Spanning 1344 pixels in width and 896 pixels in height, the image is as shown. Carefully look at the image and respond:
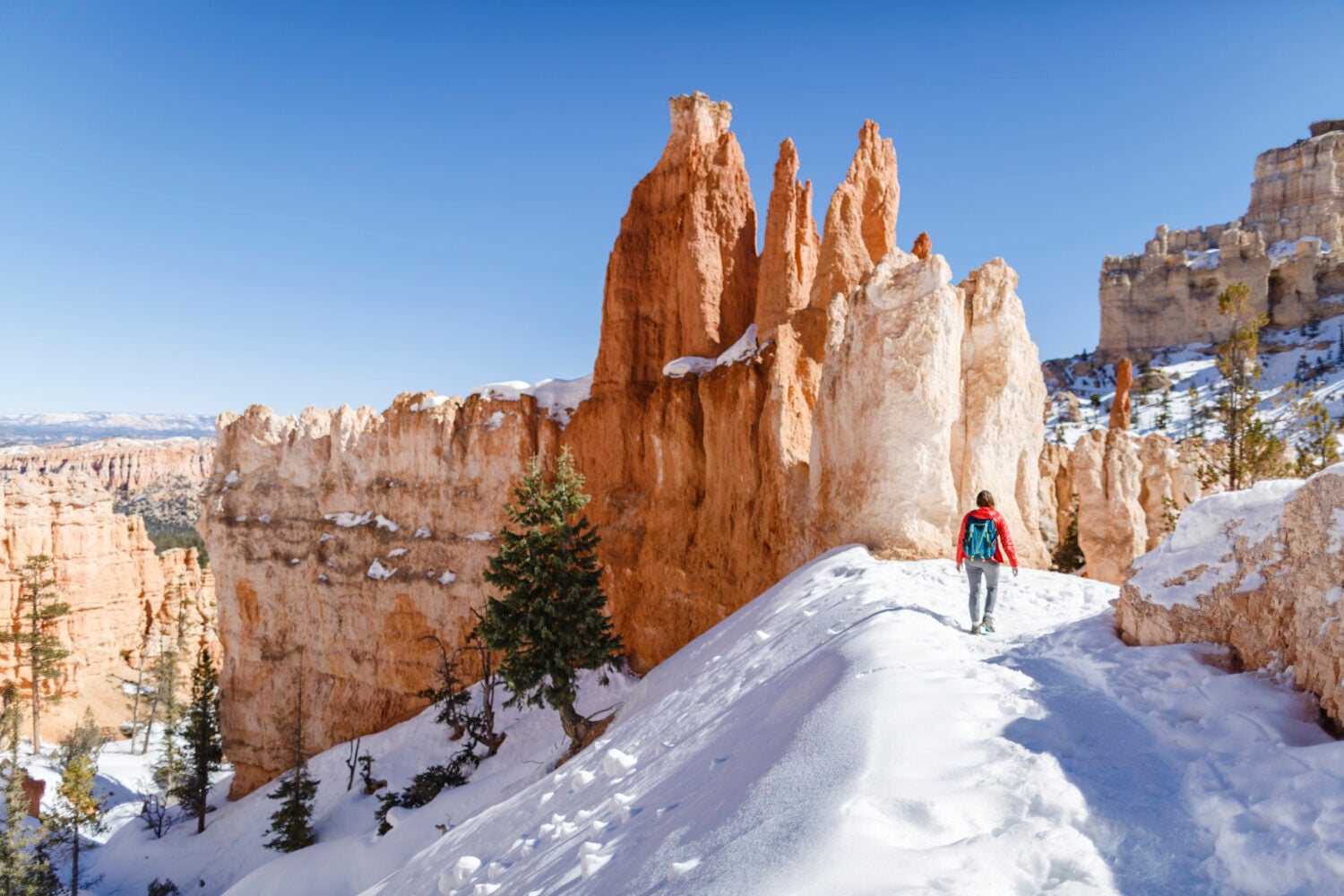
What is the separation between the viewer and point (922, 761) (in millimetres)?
4133

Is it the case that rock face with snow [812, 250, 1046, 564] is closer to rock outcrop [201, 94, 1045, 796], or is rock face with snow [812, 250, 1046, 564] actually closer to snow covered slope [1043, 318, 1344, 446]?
rock outcrop [201, 94, 1045, 796]

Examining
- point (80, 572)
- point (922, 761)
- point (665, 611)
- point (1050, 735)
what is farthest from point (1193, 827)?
point (80, 572)

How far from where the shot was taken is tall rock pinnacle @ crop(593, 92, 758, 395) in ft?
75.5

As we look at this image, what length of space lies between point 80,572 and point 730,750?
59.2 m

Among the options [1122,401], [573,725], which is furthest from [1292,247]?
[573,725]

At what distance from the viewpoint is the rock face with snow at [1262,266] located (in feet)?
279

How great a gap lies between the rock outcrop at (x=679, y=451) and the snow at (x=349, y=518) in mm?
84

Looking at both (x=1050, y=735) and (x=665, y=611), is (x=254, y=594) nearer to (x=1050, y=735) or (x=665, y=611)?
(x=665, y=611)

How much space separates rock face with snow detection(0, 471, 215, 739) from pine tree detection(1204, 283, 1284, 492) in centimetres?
5796

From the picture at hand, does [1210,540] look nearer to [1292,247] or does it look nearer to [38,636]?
[38,636]

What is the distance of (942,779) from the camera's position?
3963 millimetres

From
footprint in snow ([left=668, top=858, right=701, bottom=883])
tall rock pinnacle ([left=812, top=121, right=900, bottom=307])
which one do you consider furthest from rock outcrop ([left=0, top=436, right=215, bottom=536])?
footprint in snow ([left=668, top=858, right=701, bottom=883])

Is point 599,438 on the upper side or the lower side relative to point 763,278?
lower

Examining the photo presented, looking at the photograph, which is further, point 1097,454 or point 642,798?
point 1097,454
